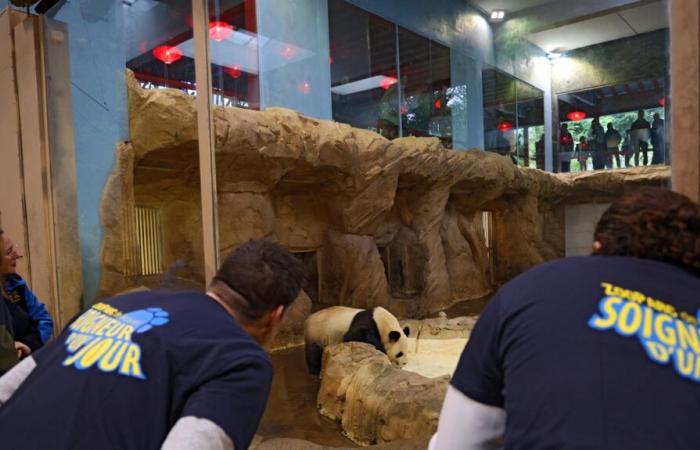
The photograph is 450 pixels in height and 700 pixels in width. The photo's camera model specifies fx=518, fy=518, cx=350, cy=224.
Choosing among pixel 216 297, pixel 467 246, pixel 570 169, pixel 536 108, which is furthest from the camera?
pixel 467 246

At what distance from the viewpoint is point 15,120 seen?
3883mm

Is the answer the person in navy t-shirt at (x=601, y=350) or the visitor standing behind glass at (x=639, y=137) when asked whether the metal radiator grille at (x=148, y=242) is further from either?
the person in navy t-shirt at (x=601, y=350)

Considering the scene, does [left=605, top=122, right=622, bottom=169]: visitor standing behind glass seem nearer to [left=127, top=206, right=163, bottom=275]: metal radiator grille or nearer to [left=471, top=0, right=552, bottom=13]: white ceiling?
[left=471, top=0, right=552, bottom=13]: white ceiling

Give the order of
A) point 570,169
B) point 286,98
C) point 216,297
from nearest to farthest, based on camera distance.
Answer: point 216,297, point 570,169, point 286,98

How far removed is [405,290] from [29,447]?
17.9 feet

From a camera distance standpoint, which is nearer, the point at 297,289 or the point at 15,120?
the point at 297,289

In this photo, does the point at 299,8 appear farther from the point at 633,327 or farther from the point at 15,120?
the point at 633,327

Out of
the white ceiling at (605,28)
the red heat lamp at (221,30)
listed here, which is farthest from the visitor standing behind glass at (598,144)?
the red heat lamp at (221,30)

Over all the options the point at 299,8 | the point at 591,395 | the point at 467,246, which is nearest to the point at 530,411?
the point at 591,395

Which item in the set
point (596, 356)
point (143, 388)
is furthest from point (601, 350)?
point (143, 388)

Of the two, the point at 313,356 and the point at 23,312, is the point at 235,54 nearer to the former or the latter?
the point at 23,312

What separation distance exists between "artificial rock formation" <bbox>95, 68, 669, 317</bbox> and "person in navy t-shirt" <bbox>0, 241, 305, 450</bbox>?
142 centimetres

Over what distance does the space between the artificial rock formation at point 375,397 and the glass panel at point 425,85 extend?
6.35ft

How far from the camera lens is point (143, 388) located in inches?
38.1
